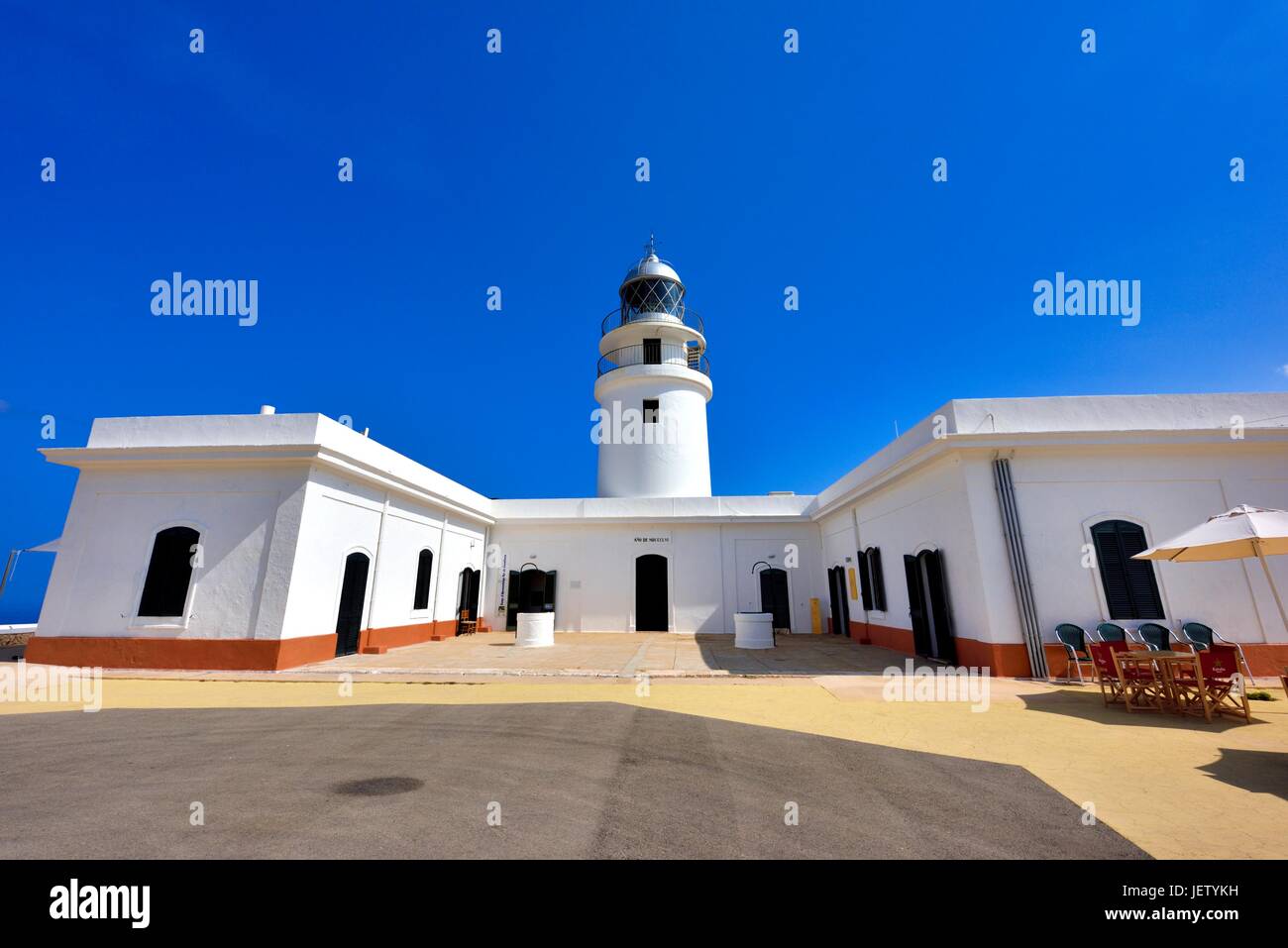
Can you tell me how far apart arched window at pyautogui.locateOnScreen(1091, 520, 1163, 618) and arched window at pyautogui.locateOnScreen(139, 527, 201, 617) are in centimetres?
1639

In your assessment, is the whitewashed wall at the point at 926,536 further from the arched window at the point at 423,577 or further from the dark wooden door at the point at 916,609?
the arched window at the point at 423,577

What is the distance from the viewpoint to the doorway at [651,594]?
666 inches

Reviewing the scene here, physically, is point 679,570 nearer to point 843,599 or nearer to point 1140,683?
point 843,599

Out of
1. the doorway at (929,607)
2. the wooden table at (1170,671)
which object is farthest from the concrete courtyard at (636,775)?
the doorway at (929,607)

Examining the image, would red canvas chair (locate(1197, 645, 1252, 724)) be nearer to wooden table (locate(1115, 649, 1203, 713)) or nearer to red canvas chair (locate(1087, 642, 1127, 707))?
wooden table (locate(1115, 649, 1203, 713))

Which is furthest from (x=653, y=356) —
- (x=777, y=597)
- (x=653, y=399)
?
Result: (x=777, y=597)

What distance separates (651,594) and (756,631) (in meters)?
4.90

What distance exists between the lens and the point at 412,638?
44.2 ft

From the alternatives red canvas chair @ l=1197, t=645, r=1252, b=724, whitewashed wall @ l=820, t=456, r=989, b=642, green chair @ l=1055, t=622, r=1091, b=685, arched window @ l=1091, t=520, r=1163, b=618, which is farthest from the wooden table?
arched window @ l=1091, t=520, r=1163, b=618

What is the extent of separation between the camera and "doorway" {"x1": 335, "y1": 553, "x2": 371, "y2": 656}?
10992mm

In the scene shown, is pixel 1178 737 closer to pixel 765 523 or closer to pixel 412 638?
pixel 765 523

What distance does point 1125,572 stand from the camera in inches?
343
